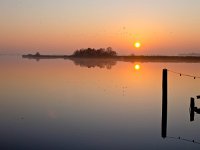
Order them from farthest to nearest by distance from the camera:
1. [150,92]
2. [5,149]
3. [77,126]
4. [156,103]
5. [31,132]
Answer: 1. [150,92]
2. [156,103]
3. [77,126]
4. [31,132]
5. [5,149]

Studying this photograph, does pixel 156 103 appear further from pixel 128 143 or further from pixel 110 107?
pixel 128 143

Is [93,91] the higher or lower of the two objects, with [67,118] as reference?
higher

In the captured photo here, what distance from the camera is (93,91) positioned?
37.4 meters

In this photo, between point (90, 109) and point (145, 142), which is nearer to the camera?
point (145, 142)

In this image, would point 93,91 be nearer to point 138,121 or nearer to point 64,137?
point 138,121

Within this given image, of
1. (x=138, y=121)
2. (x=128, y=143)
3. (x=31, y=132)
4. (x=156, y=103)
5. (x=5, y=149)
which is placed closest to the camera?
(x=5, y=149)

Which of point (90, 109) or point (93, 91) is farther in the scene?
point (93, 91)

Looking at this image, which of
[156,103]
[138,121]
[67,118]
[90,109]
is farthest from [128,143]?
[156,103]

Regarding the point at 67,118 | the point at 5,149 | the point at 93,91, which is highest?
the point at 93,91

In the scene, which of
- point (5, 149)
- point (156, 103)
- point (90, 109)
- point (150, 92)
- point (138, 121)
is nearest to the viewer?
point (5, 149)

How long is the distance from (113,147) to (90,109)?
10.0 metres

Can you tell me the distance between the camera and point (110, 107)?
91.4 feet

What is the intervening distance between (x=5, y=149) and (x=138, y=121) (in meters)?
9.57

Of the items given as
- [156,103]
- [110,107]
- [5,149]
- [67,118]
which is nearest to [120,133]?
[67,118]
